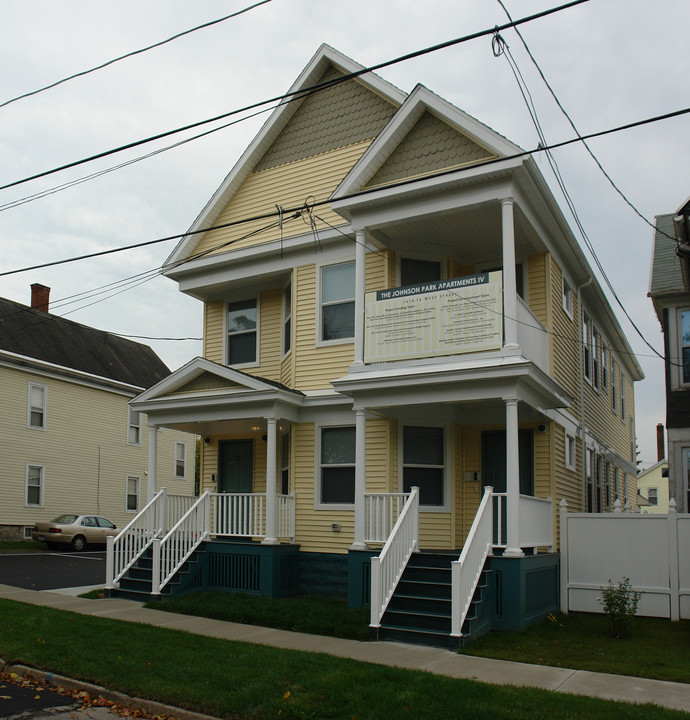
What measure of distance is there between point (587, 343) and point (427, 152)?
23.4 feet

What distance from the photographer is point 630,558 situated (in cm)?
1330

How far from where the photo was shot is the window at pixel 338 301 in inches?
611

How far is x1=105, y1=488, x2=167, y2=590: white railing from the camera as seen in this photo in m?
14.9

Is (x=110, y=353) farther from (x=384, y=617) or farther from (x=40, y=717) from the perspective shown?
(x=40, y=717)

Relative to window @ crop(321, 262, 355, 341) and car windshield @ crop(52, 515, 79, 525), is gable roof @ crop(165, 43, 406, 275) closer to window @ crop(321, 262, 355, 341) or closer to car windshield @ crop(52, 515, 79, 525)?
window @ crop(321, 262, 355, 341)

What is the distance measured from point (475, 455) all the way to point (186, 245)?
8.19 metres

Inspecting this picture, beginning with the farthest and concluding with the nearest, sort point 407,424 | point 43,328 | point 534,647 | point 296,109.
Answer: point 43,328 → point 296,109 → point 407,424 → point 534,647

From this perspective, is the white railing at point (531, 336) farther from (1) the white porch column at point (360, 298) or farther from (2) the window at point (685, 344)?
(2) the window at point (685, 344)

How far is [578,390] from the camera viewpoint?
17.0m

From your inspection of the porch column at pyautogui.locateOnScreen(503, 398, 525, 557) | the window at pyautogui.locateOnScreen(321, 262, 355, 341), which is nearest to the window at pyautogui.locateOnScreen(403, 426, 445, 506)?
the window at pyautogui.locateOnScreen(321, 262, 355, 341)

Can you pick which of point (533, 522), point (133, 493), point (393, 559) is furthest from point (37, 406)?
point (533, 522)

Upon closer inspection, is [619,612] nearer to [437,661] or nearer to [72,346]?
[437,661]

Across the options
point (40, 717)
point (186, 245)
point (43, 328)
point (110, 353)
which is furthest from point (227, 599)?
point (110, 353)

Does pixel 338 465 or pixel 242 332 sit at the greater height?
pixel 242 332
